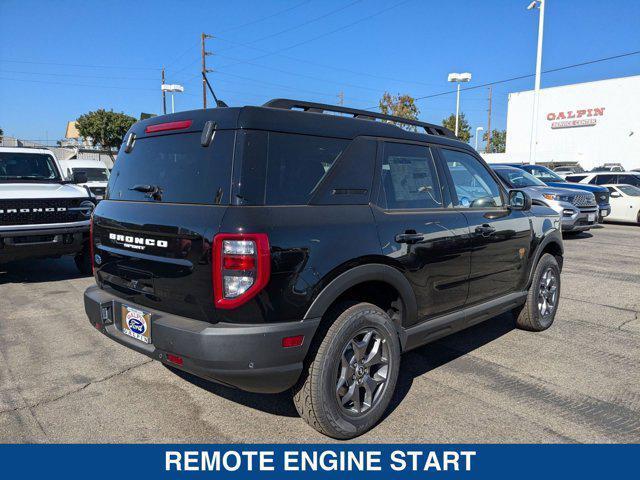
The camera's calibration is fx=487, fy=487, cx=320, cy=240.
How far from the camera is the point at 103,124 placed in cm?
4625

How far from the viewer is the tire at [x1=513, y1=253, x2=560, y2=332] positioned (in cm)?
476

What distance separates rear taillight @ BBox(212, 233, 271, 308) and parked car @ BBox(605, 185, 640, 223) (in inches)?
640

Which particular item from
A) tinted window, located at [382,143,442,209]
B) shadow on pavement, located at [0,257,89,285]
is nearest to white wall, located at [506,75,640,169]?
shadow on pavement, located at [0,257,89,285]

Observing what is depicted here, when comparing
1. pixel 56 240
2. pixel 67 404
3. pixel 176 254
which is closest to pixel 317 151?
pixel 176 254

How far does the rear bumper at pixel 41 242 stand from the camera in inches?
245

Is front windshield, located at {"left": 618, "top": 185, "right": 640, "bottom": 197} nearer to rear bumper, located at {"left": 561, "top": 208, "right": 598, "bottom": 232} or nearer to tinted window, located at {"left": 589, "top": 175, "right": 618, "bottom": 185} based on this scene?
tinted window, located at {"left": 589, "top": 175, "right": 618, "bottom": 185}

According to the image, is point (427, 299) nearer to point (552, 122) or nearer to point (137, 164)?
point (137, 164)

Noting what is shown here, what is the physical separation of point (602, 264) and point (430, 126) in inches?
254

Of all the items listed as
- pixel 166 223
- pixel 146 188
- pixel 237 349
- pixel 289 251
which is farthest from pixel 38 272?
pixel 289 251

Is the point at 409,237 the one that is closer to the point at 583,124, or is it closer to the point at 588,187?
the point at 588,187

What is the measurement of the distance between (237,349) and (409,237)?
1361 mm

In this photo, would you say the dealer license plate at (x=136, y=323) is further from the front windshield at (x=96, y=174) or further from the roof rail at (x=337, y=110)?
the front windshield at (x=96, y=174)

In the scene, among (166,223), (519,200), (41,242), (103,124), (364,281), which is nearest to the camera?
(166,223)

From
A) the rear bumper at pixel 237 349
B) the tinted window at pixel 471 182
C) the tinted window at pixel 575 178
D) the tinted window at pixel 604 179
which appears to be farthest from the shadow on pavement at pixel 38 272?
the tinted window at pixel 604 179
